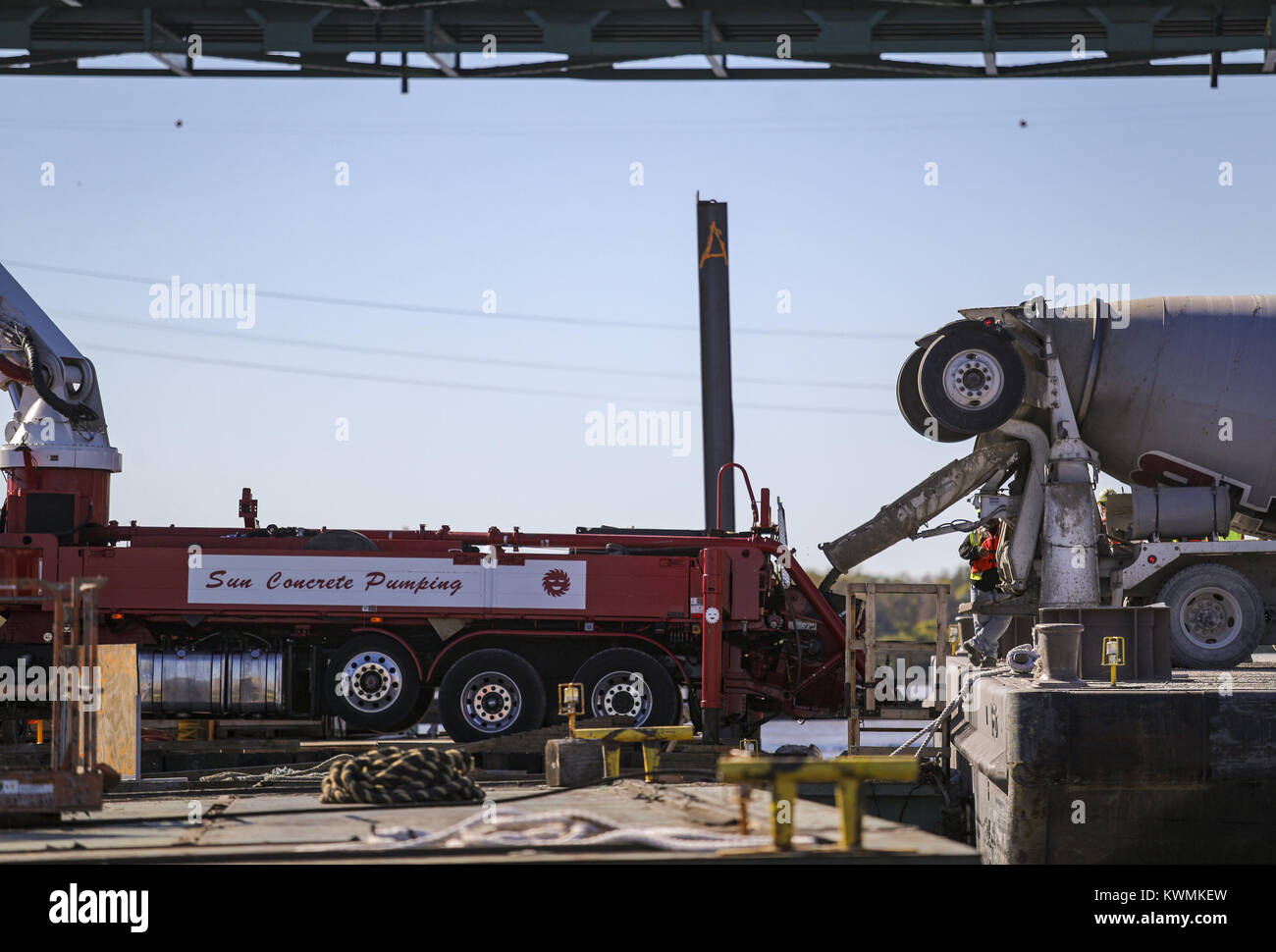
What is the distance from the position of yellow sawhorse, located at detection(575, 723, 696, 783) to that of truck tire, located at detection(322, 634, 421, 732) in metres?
3.84

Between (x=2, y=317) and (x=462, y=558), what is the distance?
6684 millimetres

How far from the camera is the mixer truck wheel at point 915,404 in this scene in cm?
1898

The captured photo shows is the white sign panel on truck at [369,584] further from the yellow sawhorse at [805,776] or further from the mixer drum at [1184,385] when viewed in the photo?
the yellow sawhorse at [805,776]

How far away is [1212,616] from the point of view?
695 inches

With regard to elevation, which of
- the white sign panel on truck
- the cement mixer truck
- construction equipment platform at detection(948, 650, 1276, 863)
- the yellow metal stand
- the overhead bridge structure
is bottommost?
construction equipment platform at detection(948, 650, 1276, 863)

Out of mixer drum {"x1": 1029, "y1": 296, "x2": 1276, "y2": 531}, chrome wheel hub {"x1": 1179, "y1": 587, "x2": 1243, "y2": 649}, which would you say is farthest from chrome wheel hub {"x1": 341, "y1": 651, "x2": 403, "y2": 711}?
chrome wheel hub {"x1": 1179, "y1": 587, "x2": 1243, "y2": 649}

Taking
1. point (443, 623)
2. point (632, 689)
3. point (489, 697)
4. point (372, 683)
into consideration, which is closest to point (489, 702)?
point (489, 697)

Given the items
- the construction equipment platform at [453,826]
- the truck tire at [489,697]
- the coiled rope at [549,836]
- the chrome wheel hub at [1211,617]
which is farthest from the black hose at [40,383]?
the chrome wheel hub at [1211,617]

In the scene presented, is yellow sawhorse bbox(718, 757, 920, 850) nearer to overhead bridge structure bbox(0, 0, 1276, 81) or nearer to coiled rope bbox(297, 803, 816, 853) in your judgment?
coiled rope bbox(297, 803, 816, 853)

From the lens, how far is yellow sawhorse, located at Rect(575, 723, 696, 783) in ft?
50.2

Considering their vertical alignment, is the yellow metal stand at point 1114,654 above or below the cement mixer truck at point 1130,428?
below

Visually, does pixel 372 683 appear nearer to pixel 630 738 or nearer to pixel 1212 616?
pixel 630 738

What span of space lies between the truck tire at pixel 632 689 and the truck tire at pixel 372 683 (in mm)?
2054
